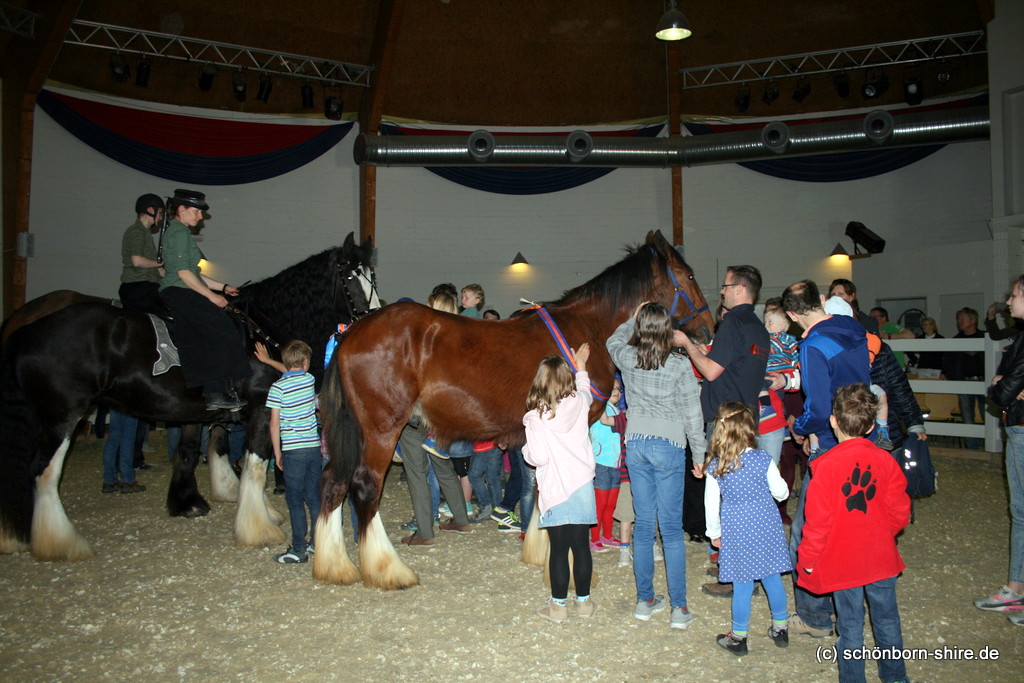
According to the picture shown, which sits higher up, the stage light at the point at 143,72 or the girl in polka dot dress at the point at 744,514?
the stage light at the point at 143,72

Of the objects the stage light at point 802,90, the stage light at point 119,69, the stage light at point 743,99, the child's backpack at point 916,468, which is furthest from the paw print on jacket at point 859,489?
the stage light at point 119,69

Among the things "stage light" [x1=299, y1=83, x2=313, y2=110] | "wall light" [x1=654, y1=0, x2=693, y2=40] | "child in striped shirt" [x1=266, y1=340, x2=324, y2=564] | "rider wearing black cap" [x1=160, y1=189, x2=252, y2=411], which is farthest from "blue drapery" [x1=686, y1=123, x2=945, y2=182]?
"child in striped shirt" [x1=266, y1=340, x2=324, y2=564]

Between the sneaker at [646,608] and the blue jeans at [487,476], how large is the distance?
228 cm

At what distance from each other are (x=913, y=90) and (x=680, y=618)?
13.9m

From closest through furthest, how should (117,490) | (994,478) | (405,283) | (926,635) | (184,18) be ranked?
(926,635) → (117,490) → (994,478) → (184,18) → (405,283)

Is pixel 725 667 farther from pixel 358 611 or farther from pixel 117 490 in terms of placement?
pixel 117 490

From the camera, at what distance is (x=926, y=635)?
3.51m

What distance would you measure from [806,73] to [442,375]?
12.2 meters

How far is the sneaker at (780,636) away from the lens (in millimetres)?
3369

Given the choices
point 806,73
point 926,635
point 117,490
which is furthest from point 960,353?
point 117,490

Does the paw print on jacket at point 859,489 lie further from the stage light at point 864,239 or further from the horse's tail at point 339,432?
the stage light at point 864,239

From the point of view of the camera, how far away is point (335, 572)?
170 inches

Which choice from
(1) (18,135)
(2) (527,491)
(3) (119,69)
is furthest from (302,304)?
(1) (18,135)

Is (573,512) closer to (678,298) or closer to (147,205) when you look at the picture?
(678,298)
